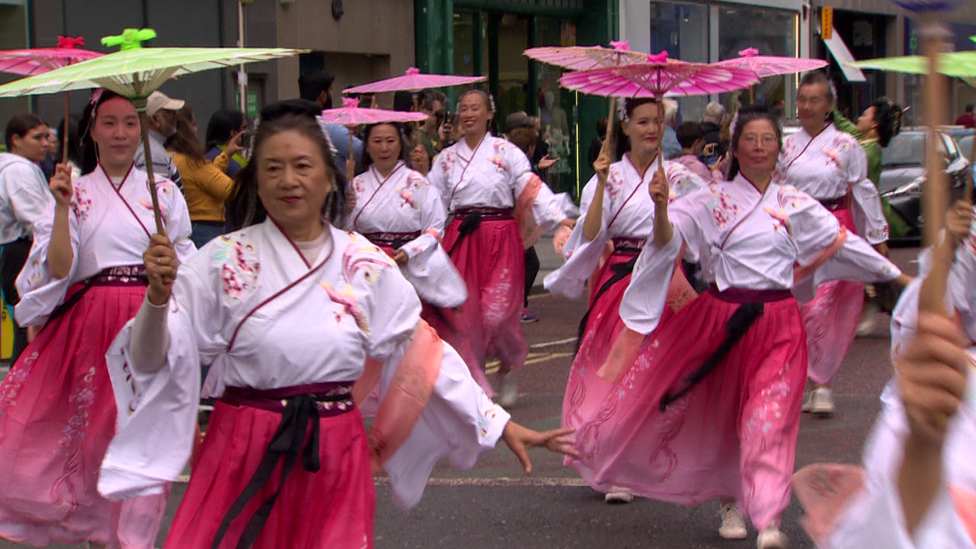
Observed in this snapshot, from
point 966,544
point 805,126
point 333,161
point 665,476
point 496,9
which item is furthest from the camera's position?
point 496,9

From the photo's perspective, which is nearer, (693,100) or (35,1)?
(35,1)

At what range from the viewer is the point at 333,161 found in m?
3.63

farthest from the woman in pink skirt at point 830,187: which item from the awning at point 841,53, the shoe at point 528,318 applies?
the awning at point 841,53

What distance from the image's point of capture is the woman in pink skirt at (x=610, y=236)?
20.8 ft

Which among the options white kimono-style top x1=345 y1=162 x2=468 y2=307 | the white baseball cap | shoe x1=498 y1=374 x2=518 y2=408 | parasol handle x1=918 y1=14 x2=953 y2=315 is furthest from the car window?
parasol handle x1=918 y1=14 x2=953 y2=315

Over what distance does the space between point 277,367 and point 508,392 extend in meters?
4.93

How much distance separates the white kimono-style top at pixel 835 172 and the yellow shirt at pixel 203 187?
3484 mm

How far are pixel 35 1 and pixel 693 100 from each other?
45.2 feet

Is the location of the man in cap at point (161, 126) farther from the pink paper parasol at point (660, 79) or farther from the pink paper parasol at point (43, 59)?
the pink paper parasol at point (660, 79)

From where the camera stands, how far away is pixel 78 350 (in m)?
4.93

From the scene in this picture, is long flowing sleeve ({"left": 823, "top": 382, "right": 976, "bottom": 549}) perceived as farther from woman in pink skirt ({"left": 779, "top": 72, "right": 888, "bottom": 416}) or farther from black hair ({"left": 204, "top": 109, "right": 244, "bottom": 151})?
black hair ({"left": 204, "top": 109, "right": 244, "bottom": 151})

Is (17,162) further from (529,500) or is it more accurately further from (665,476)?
(665,476)

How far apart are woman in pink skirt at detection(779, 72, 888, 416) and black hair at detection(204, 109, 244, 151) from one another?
11.3ft

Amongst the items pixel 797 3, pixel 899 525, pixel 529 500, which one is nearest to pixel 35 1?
pixel 529 500
